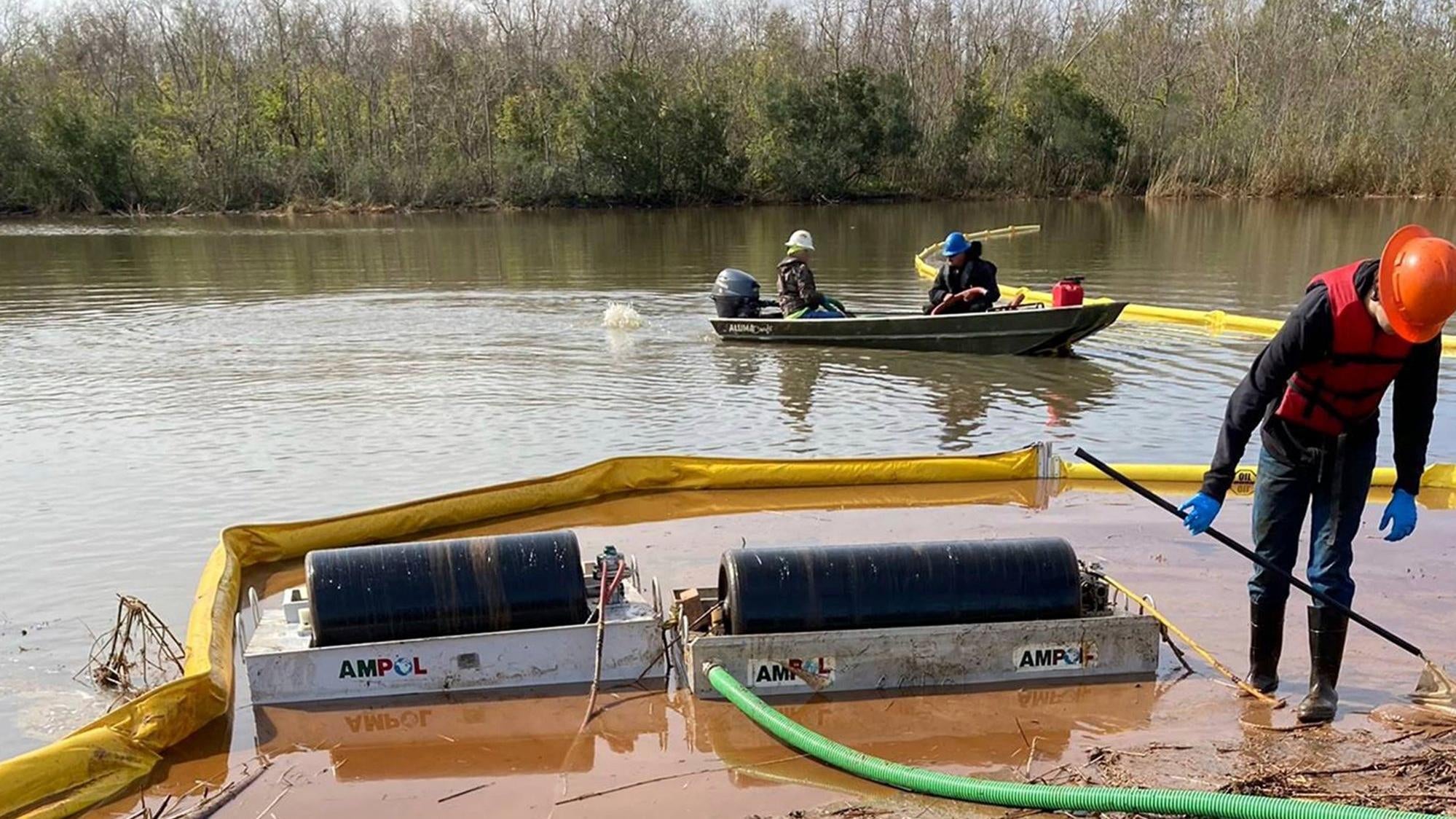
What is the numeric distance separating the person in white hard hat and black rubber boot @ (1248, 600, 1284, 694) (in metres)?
10.1

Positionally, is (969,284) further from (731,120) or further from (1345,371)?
(731,120)

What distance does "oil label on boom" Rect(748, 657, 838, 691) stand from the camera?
16.6ft

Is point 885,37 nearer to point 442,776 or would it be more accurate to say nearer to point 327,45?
point 327,45

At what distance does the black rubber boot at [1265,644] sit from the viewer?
15.8 ft

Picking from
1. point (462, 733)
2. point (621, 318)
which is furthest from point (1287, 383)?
point (621, 318)

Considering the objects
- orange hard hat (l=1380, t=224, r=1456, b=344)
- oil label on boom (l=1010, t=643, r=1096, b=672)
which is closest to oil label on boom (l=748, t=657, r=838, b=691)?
oil label on boom (l=1010, t=643, r=1096, b=672)

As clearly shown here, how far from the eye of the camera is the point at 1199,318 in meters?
16.3

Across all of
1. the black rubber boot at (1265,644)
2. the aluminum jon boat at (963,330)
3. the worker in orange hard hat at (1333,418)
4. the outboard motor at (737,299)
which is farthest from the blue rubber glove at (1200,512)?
the outboard motor at (737,299)

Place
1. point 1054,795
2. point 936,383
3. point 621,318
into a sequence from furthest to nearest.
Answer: point 621,318 < point 936,383 < point 1054,795

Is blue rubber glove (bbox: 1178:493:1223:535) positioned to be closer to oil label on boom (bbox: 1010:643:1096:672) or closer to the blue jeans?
the blue jeans

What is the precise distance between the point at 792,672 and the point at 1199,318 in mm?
12962

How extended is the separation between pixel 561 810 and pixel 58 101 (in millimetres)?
50980

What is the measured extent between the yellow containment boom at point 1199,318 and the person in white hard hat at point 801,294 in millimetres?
Result: 2342

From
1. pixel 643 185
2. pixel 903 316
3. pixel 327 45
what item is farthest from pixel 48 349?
pixel 327 45
